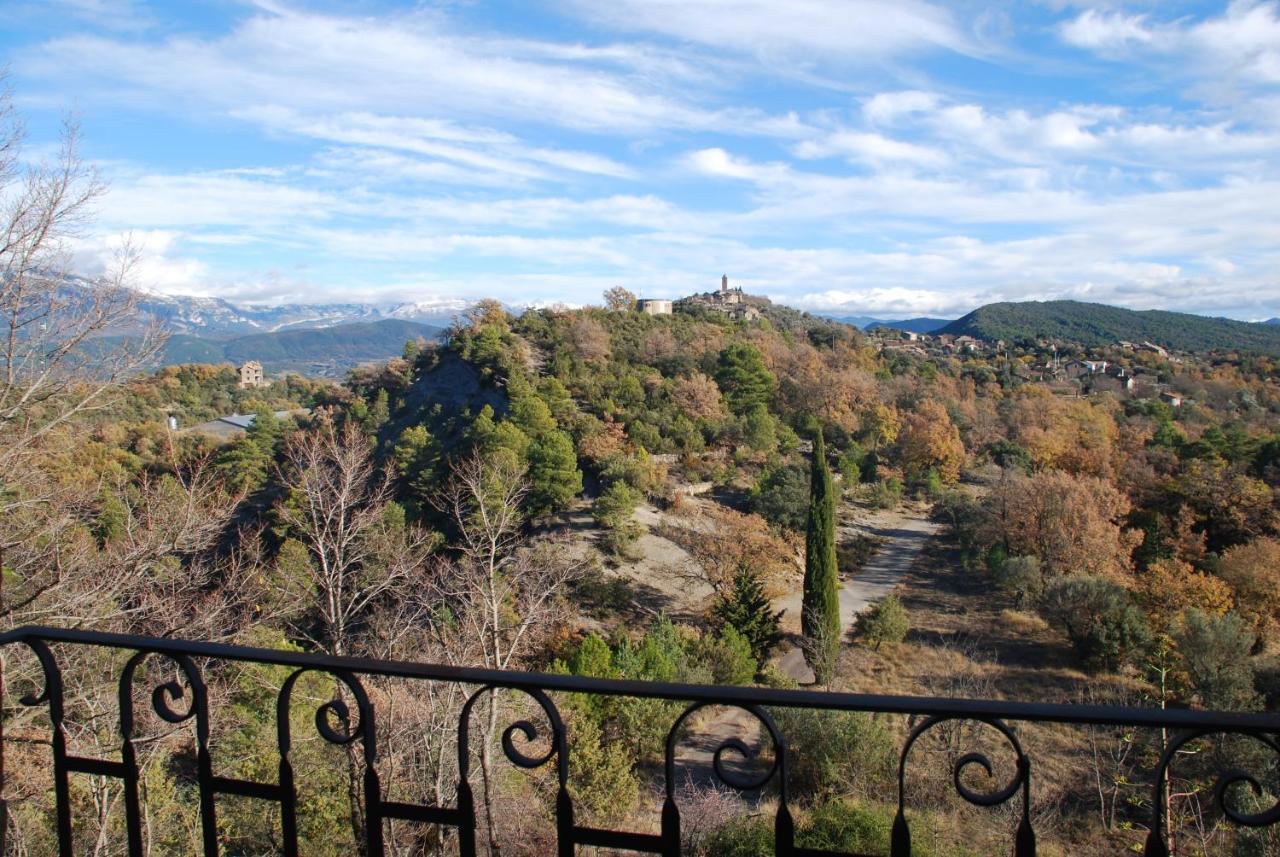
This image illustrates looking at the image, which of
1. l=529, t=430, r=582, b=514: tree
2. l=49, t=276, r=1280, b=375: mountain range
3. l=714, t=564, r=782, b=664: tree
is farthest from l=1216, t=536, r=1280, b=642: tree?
l=49, t=276, r=1280, b=375: mountain range

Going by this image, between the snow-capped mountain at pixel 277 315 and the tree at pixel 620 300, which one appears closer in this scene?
the tree at pixel 620 300

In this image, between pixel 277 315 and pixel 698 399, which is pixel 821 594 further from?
pixel 277 315

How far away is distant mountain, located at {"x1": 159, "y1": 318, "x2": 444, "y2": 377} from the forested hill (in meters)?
50.9

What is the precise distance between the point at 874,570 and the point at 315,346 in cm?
7101

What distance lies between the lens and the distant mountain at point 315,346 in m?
65.9

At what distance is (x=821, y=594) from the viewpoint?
51.3 ft

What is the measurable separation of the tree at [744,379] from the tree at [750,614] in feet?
50.9

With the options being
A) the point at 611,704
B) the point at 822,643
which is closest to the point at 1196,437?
the point at 822,643

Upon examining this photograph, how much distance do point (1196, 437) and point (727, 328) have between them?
22.2m

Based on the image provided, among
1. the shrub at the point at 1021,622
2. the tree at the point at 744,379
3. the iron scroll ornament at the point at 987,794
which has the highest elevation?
the tree at the point at 744,379

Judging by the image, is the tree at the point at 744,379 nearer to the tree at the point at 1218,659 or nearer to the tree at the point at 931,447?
the tree at the point at 931,447

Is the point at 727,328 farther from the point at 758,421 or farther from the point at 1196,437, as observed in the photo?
the point at 1196,437

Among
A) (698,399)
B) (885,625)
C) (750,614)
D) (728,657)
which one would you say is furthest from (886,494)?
(728,657)

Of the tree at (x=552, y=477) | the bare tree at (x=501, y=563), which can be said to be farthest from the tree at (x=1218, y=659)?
the tree at (x=552, y=477)
